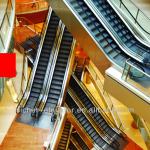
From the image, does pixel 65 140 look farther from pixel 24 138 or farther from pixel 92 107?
pixel 24 138

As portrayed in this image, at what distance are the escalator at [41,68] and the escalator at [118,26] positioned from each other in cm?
304

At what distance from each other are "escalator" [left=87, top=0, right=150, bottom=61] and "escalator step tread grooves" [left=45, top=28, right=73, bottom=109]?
101 inches

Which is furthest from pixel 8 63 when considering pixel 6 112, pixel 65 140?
pixel 65 140

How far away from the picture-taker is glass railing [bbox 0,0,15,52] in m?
11.8

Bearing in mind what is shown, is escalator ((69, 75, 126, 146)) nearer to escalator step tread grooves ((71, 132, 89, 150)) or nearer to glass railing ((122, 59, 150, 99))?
escalator step tread grooves ((71, 132, 89, 150))

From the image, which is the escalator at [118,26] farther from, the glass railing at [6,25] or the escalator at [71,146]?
the escalator at [71,146]

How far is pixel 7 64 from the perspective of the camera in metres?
10.4

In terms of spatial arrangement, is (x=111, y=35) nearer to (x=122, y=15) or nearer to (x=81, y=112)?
(x=122, y=15)

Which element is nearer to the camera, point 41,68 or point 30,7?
point 41,68

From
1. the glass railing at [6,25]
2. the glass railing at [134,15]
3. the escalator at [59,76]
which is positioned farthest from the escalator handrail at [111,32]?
the glass railing at [6,25]

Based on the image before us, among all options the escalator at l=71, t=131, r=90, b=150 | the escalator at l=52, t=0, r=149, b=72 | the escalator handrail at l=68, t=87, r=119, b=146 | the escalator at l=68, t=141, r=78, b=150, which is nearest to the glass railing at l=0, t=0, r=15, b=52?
the escalator at l=52, t=0, r=149, b=72

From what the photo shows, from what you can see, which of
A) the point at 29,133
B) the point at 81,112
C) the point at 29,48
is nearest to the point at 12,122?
the point at 29,133

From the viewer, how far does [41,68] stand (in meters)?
14.7

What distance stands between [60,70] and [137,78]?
535 centimetres
